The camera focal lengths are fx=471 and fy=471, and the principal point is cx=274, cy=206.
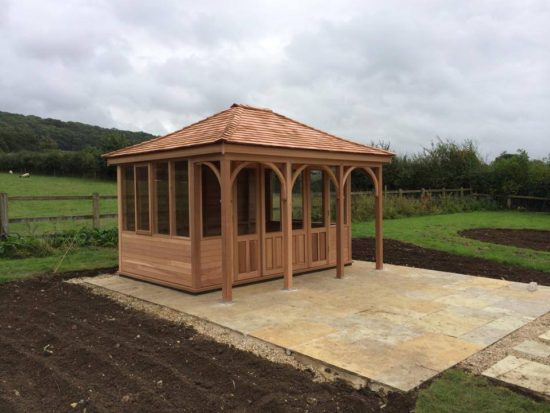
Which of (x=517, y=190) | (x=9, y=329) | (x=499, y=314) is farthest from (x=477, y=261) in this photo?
(x=517, y=190)

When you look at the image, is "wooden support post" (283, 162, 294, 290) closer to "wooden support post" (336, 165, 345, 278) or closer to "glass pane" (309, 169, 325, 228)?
"wooden support post" (336, 165, 345, 278)

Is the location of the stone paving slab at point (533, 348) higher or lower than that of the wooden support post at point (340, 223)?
lower

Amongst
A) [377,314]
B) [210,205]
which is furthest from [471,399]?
[210,205]

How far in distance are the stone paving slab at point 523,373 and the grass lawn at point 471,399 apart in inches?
7.5

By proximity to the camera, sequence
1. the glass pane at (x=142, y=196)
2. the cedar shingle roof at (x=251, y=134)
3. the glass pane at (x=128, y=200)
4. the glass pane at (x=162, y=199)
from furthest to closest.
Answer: the glass pane at (x=128, y=200) < the glass pane at (x=142, y=196) < the glass pane at (x=162, y=199) < the cedar shingle roof at (x=251, y=134)

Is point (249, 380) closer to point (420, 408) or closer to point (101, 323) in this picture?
point (420, 408)

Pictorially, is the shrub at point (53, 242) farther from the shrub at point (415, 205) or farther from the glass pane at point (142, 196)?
the shrub at point (415, 205)

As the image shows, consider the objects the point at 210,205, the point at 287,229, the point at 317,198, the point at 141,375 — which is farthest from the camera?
the point at 317,198

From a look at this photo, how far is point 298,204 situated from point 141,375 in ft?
16.3

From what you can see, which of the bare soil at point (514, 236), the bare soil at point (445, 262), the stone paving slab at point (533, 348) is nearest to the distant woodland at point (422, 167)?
the bare soil at point (514, 236)

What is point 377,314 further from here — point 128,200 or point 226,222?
point 128,200

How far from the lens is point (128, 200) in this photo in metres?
8.35

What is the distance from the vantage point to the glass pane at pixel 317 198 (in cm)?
872

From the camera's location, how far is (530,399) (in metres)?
3.53
